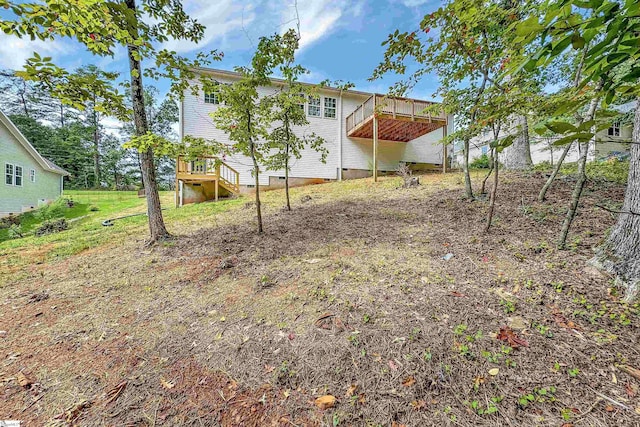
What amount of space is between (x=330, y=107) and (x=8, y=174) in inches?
654

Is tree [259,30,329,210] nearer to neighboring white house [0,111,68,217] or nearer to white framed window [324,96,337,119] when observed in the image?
white framed window [324,96,337,119]

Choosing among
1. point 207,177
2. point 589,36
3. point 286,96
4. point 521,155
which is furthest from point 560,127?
point 207,177

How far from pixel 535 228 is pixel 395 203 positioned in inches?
120

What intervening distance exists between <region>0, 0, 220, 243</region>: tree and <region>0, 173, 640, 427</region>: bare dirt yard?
8.26 ft

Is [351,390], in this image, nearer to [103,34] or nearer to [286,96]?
[103,34]

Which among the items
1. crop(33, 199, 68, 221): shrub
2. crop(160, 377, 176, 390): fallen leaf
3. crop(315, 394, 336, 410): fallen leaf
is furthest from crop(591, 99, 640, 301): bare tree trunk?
crop(33, 199, 68, 221): shrub

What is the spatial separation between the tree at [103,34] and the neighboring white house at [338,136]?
5.97 metres

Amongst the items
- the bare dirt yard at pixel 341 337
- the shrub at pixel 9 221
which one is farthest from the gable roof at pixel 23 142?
the bare dirt yard at pixel 341 337

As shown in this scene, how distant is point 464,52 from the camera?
3.89 m

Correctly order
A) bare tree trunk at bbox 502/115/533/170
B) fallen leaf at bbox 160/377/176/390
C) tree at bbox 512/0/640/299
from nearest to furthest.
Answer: tree at bbox 512/0/640/299, fallen leaf at bbox 160/377/176/390, bare tree trunk at bbox 502/115/533/170

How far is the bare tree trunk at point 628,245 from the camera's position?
2.31 metres

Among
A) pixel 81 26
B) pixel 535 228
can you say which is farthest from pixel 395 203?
pixel 81 26

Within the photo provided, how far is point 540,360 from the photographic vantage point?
1799 millimetres

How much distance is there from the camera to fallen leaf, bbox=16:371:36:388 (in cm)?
196
